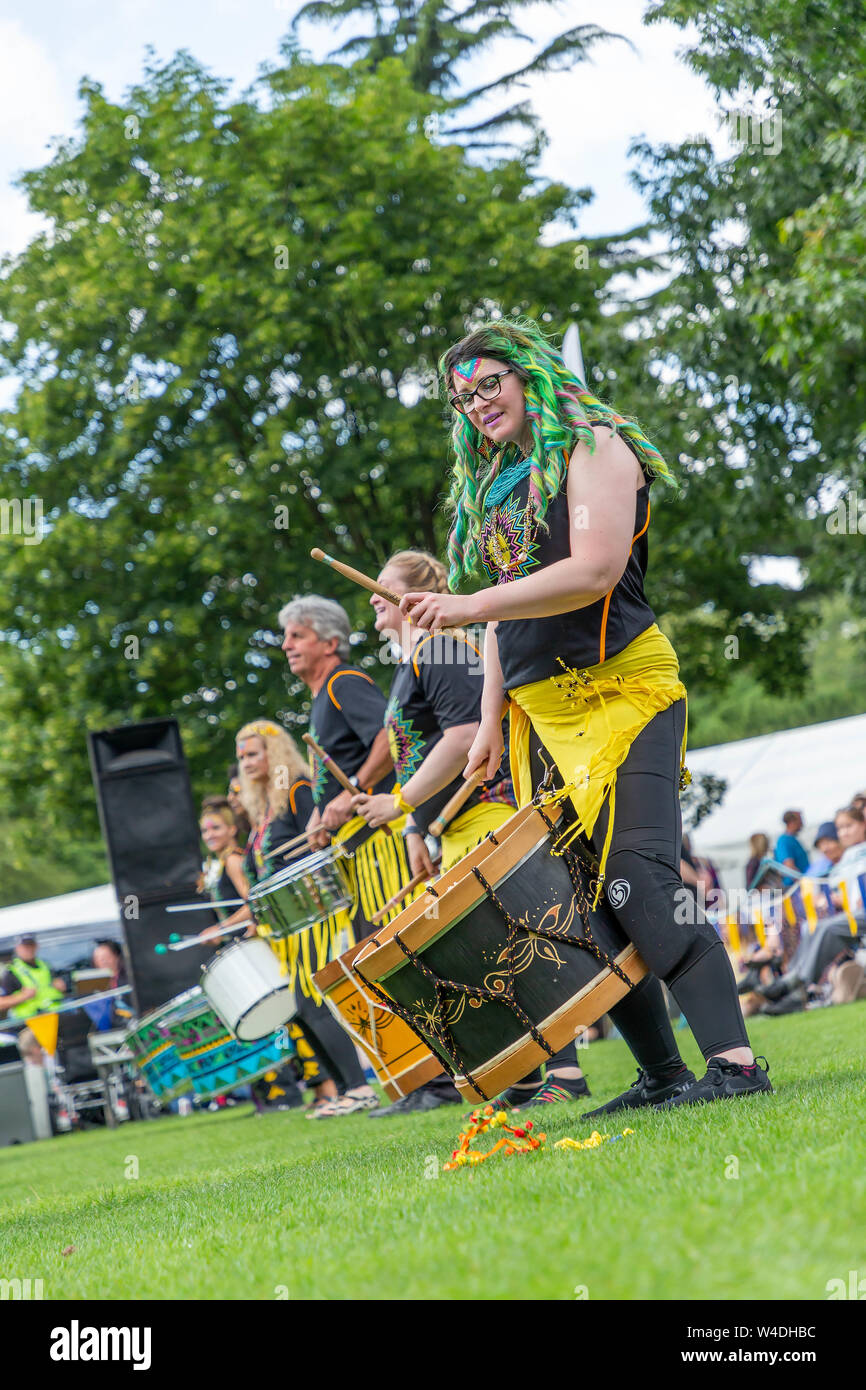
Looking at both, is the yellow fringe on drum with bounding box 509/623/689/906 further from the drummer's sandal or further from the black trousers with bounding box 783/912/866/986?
the black trousers with bounding box 783/912/866/986

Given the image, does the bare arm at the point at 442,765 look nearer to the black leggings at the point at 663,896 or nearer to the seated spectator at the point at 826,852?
the black leggings at the point at 663,896

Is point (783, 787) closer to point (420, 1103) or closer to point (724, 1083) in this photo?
point (420, 1103)

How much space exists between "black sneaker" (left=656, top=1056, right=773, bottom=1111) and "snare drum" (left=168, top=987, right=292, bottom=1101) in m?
6.28

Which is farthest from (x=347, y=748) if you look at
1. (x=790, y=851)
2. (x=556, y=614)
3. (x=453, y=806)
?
(x=790, y=851)

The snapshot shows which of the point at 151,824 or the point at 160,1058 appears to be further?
the point at 151,824

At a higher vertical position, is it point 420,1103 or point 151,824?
point 151,824

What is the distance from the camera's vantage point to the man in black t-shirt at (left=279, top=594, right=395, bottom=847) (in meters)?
6.73

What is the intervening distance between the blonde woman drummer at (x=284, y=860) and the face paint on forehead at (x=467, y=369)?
3.80 m

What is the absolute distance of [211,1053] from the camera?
31.9 feet

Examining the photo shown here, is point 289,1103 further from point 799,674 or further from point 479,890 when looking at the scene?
point 799,674

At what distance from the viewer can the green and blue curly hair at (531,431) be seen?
12.4 feet

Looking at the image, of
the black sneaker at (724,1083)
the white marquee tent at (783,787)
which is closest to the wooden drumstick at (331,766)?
the black sneaker at (724,1083)

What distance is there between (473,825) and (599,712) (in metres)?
1.57

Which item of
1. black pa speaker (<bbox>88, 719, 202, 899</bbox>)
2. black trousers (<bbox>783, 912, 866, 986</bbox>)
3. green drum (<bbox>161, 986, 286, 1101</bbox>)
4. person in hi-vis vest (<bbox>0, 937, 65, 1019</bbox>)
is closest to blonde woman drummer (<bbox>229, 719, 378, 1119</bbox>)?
green drum (<bbox>161, 986, 286, 1101</bbox>)
